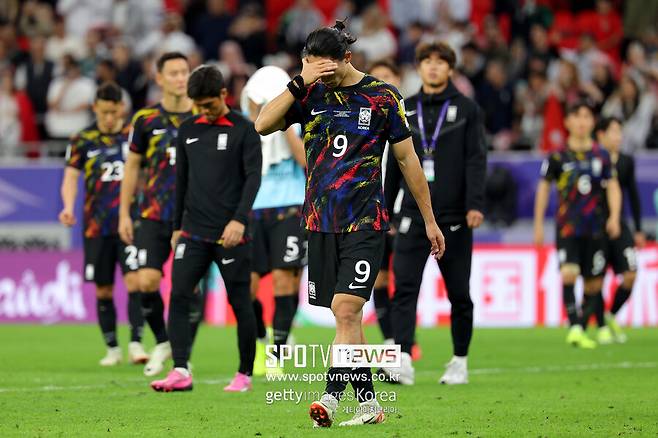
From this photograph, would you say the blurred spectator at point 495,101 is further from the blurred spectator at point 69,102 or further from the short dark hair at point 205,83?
the short dark hair at point 205,83

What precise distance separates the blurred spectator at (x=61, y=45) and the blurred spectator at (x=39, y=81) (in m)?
0.78

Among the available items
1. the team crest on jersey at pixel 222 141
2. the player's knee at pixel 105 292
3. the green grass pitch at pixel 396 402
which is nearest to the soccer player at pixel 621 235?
the green grass pitch at pixel 396 402

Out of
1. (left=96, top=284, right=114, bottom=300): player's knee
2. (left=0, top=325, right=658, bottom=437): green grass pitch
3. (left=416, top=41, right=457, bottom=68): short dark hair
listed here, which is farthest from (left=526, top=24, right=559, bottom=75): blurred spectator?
(left=416, top=41, right=457, bottom=68): short dark hair

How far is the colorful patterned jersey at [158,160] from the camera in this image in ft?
40.4

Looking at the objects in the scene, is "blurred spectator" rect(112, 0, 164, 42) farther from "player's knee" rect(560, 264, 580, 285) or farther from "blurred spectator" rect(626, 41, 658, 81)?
"player's knee" rect(560, 264, 580, 285)

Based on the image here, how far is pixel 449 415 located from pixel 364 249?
1.47m

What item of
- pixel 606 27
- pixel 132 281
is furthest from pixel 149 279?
pixel 606 27

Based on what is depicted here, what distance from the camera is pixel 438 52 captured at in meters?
11.8

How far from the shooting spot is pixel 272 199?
1251 centimetres

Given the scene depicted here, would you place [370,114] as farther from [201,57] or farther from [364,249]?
[201,57]

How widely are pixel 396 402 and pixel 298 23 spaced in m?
16.2

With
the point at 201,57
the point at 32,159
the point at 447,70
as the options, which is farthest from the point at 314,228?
the point at 201,57

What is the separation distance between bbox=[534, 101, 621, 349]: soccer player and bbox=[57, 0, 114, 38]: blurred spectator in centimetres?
1209

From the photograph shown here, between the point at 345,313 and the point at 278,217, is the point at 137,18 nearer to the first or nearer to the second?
the point at 278,217
